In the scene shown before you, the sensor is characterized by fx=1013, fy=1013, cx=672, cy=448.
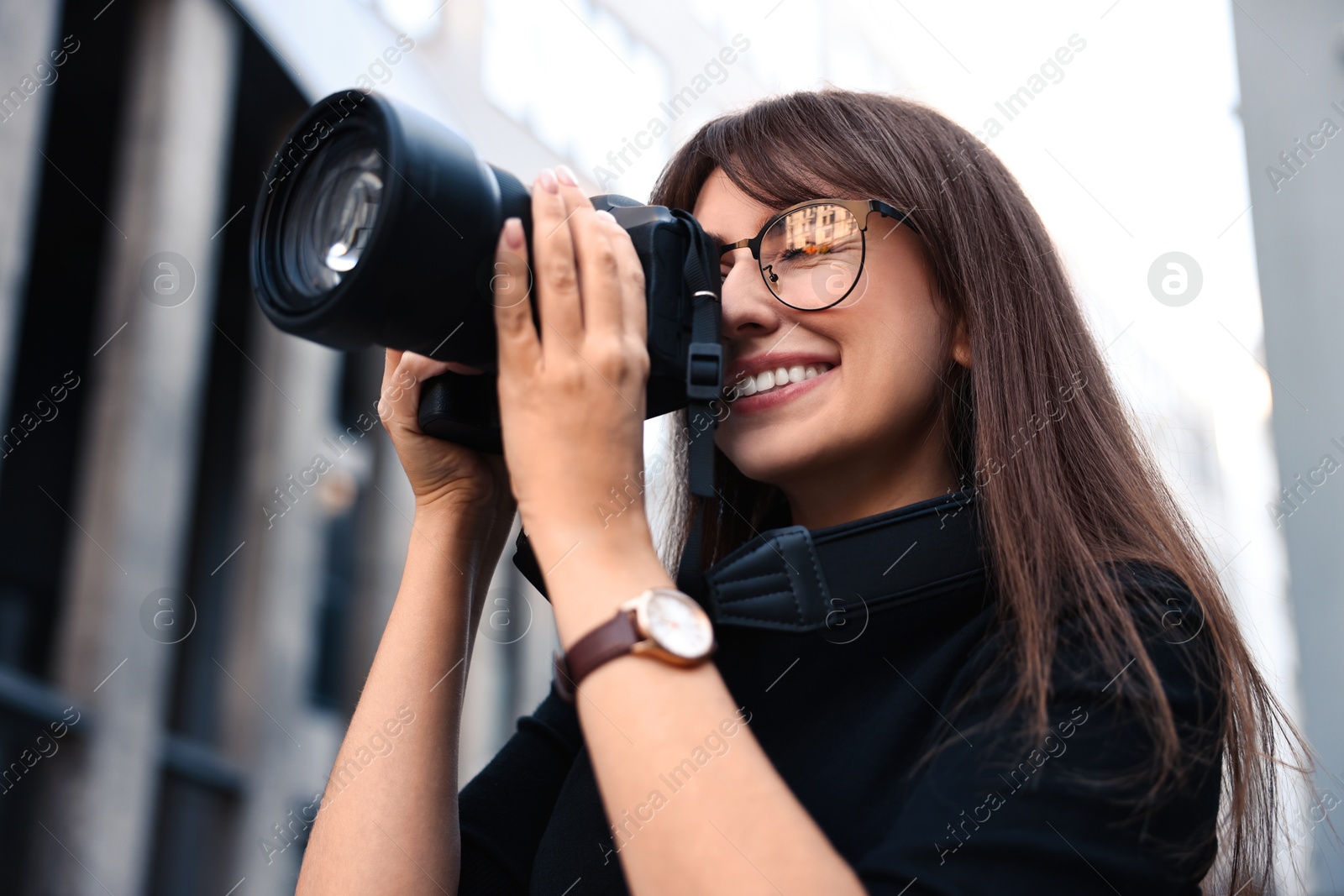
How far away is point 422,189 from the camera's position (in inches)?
29.7

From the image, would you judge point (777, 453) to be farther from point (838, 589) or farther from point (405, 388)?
point (405, 388)

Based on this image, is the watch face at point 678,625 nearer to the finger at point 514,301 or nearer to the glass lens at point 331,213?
the finger at point 514,301

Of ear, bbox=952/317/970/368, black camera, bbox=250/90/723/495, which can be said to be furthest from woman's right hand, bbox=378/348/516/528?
ear, bbox=952/317/970/368

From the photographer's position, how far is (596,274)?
81 cm

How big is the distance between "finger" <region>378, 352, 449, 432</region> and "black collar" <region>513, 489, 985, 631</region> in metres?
0.32

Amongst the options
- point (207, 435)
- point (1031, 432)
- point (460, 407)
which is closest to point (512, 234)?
point (460, 407)

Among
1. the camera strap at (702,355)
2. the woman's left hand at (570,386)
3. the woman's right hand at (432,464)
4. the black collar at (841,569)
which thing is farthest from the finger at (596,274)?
the woman's right hand at (432,464)

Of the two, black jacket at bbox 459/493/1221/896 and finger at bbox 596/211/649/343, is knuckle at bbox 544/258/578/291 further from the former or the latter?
black jacket at bbox 459/493/1221/896

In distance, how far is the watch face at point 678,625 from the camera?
0.71m

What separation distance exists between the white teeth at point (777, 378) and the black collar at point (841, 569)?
21 cm

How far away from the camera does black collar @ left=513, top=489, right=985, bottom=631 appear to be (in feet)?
2.72

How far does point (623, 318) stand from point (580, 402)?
0.28 feet

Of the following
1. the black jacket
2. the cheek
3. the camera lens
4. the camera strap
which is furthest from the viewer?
the cheek

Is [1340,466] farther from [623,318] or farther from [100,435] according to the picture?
[100,435]
